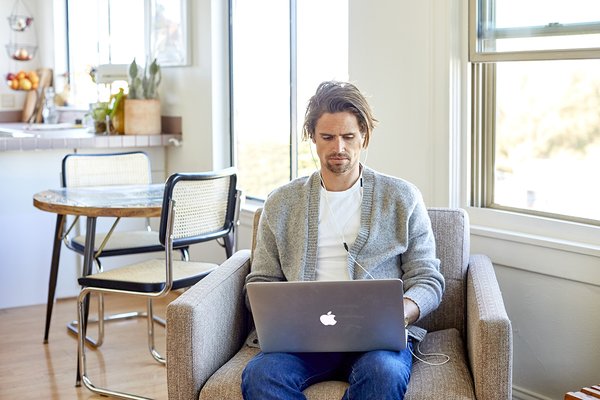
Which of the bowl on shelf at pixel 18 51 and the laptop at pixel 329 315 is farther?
the bowl on shelf at pixel 18 51

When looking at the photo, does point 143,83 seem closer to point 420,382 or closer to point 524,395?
point 524,395

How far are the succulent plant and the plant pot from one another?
0.08 m

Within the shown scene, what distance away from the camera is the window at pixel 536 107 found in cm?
269

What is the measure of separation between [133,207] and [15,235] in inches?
58.0

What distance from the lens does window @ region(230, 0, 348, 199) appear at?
4016mm

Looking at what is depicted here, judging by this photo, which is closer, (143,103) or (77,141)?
(77,141)

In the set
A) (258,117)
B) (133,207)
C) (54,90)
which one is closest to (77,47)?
(54,90)

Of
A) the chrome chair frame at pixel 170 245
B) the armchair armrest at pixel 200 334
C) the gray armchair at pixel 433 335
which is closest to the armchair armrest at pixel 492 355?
the gray armchair at pixel 433 335

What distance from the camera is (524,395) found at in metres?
2.96

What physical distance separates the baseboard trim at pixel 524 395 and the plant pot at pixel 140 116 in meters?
2.73

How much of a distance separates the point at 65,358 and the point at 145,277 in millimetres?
800

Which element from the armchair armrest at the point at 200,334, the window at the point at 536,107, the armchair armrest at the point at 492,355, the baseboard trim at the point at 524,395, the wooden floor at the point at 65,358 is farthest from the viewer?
the wooden floor at the point at 65,358

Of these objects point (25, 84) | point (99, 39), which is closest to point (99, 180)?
point (99, 39)

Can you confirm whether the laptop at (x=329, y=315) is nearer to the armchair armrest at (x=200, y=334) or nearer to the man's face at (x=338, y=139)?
the armchair armrest at (x=200, y=334)
